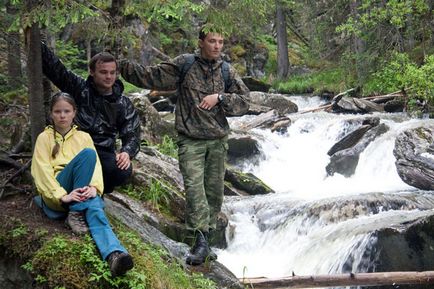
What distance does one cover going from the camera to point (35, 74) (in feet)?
15.0

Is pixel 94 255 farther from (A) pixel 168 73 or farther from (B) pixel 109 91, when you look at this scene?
(A) pixel 168 73

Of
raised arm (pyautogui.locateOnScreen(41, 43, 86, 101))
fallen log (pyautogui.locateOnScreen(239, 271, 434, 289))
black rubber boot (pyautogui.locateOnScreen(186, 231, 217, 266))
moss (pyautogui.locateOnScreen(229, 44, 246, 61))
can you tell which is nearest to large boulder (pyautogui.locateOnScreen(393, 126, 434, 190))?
fallen log (pyautogui.locateOnScreen(239, 271, 434, 289))

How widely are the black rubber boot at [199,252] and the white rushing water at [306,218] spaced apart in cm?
188

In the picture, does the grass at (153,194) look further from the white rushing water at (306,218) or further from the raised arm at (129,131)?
the raised arm at (129,131)

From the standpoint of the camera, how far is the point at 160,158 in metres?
8.51

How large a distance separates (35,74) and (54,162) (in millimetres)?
895

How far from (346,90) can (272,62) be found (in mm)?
9357

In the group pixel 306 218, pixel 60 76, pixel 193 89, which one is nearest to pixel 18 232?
pixel 60 76

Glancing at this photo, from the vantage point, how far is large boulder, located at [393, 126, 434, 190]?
1077 cm

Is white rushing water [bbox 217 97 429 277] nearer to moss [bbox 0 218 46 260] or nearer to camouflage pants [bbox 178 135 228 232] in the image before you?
camouflage pants [bbox 178 135 228 232]

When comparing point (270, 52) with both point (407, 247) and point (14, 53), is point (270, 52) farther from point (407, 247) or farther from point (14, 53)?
point (407, 247)

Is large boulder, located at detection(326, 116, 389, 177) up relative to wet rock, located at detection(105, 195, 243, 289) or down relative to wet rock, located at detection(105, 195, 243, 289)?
down

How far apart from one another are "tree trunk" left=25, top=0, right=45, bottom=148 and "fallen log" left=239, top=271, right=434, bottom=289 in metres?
2.72

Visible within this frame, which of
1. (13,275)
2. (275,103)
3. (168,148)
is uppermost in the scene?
(13,275)
